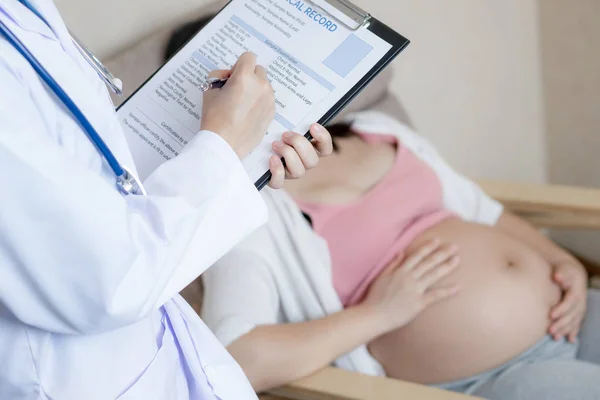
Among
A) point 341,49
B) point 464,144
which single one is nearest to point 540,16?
point 464,144

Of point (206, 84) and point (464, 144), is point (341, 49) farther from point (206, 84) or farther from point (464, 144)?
point (464, 144)

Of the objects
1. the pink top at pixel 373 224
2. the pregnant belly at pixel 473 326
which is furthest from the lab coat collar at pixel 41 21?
the pregnant belly at pixel 473 326

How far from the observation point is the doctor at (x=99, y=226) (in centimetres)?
59

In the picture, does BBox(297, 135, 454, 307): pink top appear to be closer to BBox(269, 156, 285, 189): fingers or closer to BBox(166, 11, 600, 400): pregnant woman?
BBox(166, 11, 600, 400): pregnant woman

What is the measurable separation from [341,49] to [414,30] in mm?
987

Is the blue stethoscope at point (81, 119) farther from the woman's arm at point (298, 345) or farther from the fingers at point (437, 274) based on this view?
the fingers at point (437, 274)

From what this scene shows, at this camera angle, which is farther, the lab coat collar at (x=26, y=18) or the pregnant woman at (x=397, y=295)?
the pregnant woman at (x=397, y=295)

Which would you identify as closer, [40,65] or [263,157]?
[40,65]

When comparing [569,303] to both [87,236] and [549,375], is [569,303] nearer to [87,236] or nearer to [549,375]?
[549,375]

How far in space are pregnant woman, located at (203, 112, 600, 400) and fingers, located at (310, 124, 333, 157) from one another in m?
0.44

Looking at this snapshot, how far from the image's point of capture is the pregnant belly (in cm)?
133

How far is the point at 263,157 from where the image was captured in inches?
33.2

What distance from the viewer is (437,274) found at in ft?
4.46

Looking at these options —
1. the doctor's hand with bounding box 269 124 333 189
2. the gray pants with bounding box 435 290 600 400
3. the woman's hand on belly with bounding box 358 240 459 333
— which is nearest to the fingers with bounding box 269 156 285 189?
the doctor's hand with bounding box 269 124 333 189
